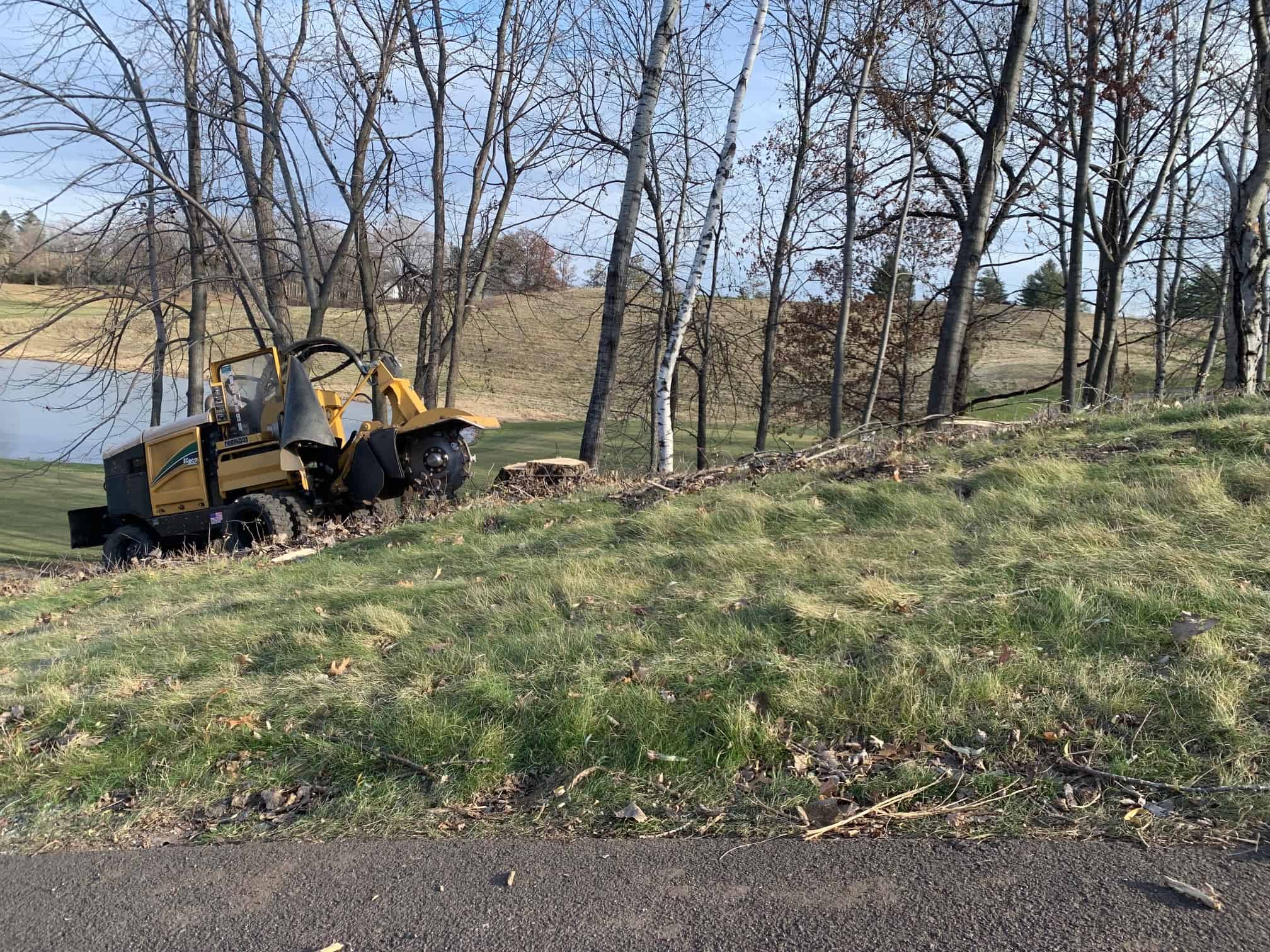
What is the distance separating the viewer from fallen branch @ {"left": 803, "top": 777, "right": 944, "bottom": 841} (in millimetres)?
3059

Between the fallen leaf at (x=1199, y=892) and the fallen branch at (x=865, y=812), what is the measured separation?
0.81m

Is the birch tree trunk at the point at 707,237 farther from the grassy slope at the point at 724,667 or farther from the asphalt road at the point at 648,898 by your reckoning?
the asphalt road at the point at 648,898

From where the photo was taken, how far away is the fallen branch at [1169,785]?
301cm

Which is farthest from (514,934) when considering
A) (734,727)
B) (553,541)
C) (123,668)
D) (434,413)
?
(434,413)

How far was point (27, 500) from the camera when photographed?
22719mm

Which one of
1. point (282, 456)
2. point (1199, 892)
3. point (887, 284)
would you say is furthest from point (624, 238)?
point (887, 284)

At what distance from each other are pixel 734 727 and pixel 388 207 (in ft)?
54.3

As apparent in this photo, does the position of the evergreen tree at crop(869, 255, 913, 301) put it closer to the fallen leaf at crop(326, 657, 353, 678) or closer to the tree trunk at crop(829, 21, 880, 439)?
the tree trunk at crop(829, 21, 880, 439)

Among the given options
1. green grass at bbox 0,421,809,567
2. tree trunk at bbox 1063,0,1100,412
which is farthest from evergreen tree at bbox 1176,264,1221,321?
green grass at bbox 0,421,809,567

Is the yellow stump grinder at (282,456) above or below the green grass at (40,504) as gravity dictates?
above

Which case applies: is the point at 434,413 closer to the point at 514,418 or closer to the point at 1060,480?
the point at 1060,480

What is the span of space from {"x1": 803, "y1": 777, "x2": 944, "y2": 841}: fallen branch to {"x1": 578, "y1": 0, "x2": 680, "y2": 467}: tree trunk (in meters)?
8.88

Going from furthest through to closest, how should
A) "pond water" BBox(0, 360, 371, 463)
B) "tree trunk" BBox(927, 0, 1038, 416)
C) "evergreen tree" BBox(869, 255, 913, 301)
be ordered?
"pond water" BBox(0, 360, 371, 463), "evergreen tree" BBox(869, 255, 913, 301), "tree trunk" BBox(927, 0, 1038, 416)

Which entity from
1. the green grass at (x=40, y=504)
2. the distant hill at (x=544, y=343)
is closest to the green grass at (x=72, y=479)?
the green grass at (x=40, y=504)
